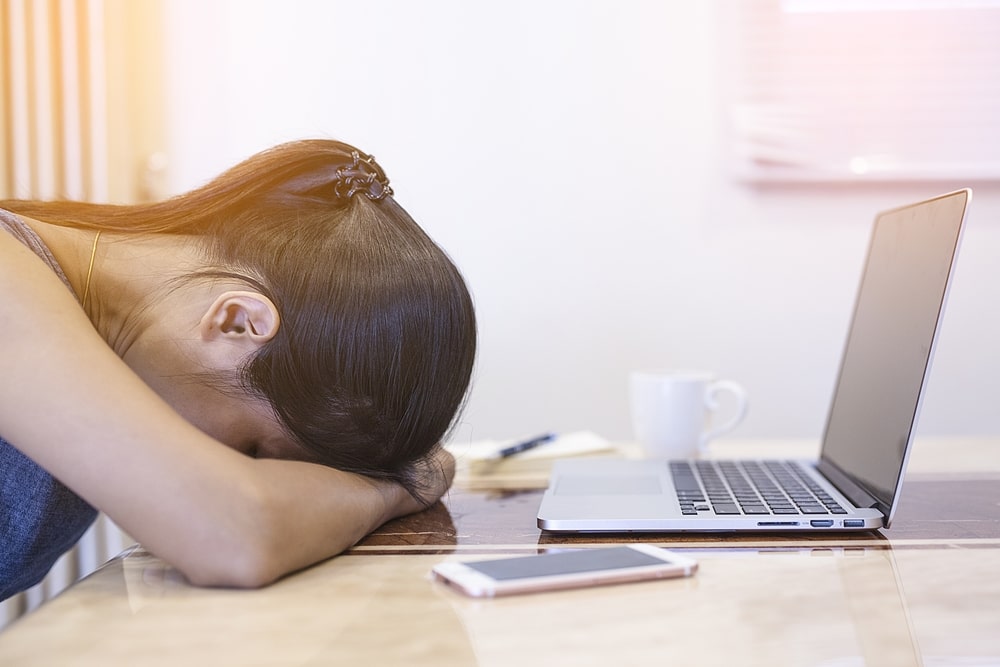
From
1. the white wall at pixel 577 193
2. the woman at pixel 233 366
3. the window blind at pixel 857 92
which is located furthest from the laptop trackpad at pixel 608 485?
the window blind at pixel 857 92

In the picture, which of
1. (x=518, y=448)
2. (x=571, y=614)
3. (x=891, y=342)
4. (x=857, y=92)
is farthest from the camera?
(x=857, y=92)

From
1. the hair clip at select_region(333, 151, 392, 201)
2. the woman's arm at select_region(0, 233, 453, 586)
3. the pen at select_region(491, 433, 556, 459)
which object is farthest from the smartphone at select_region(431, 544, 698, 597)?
the pen at select_region(491, 433, 556, 459)

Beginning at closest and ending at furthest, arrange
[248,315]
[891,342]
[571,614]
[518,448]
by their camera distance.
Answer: [571,614]
[248,315]
[891,342]
[518,448]

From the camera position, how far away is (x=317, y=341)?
0.74 m

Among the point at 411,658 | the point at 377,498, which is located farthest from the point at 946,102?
the point at 411,658

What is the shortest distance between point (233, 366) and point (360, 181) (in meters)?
0.21

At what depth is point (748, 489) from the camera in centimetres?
82

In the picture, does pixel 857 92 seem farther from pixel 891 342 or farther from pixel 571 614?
pixel 571 614

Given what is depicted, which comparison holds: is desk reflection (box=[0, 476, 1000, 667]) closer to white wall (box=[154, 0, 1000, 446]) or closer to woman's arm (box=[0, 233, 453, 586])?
woman's arm (box=[0, 233, 453, 586])

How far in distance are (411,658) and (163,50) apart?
148 centimetres

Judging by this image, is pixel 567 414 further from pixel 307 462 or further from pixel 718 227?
pixel 307 462

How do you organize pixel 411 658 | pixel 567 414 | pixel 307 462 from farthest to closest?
pixel 567 414, pixel 307 462, pixel 411 658

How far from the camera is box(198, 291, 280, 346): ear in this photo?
74 centimetres

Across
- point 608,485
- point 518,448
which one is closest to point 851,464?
point 608,485
